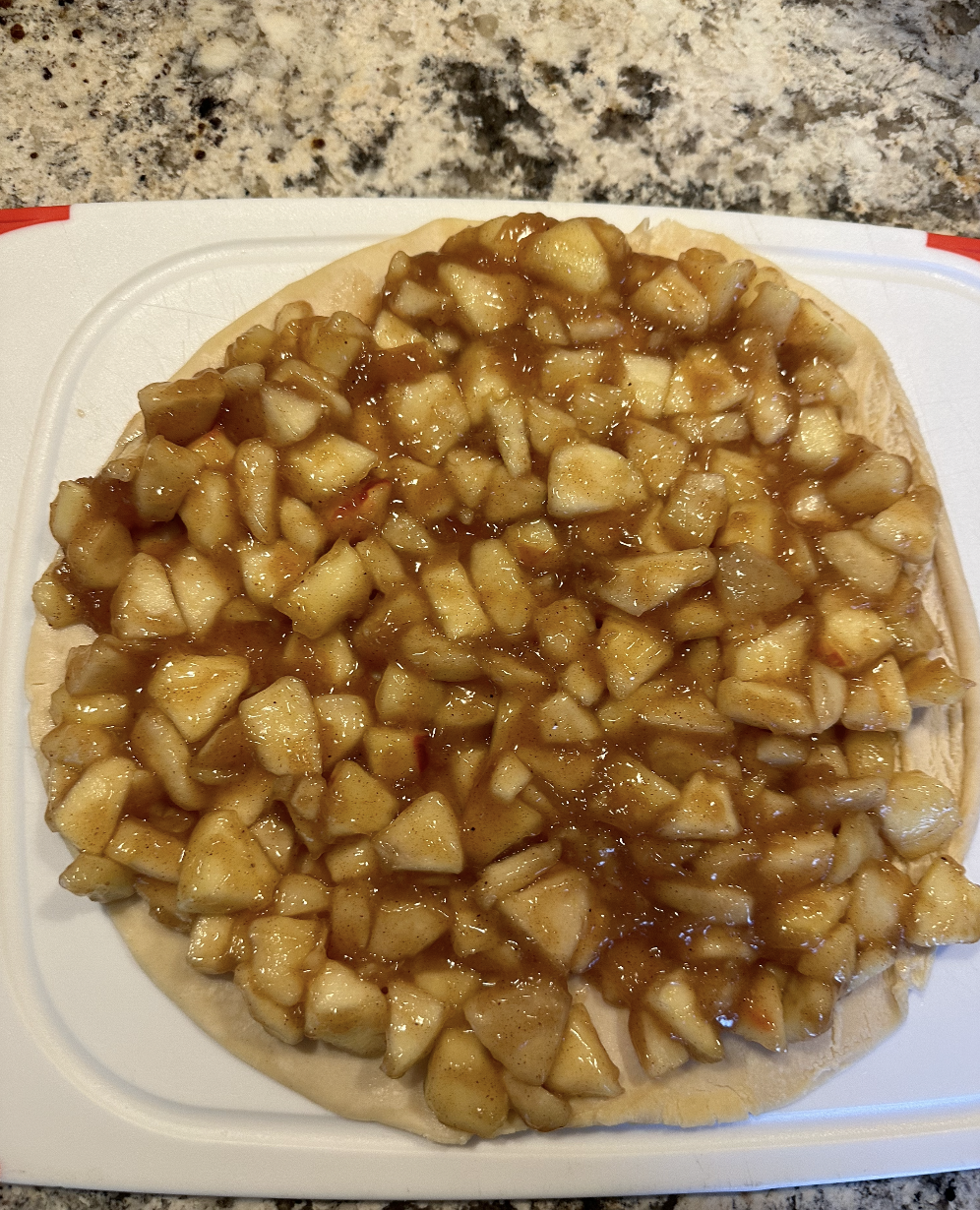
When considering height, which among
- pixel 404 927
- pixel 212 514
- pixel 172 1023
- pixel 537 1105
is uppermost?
pixel 212 514

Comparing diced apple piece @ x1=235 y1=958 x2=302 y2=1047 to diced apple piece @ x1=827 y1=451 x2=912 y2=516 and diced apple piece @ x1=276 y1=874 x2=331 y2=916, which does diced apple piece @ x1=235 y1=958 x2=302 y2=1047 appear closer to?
diced apple piece @ x1=276 y1=874 x2=331 y2=916

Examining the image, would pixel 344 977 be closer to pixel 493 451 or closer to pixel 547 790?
pixel 547 790

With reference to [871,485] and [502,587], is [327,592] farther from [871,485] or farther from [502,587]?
[871,485]

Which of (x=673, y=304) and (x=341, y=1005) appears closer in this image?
(x=341, y=1005)

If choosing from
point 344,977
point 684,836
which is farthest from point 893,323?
point 344,977

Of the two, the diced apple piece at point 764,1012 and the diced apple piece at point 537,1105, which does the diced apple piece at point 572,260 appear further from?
the diced apple piece at point 537,1105

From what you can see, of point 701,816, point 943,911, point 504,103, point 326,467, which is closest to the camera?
point 701,816

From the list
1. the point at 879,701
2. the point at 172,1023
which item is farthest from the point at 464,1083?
the point at 879,701

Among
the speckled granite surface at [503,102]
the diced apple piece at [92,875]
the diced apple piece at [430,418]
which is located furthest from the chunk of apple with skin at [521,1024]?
the speckled granite surface at [503,102]
